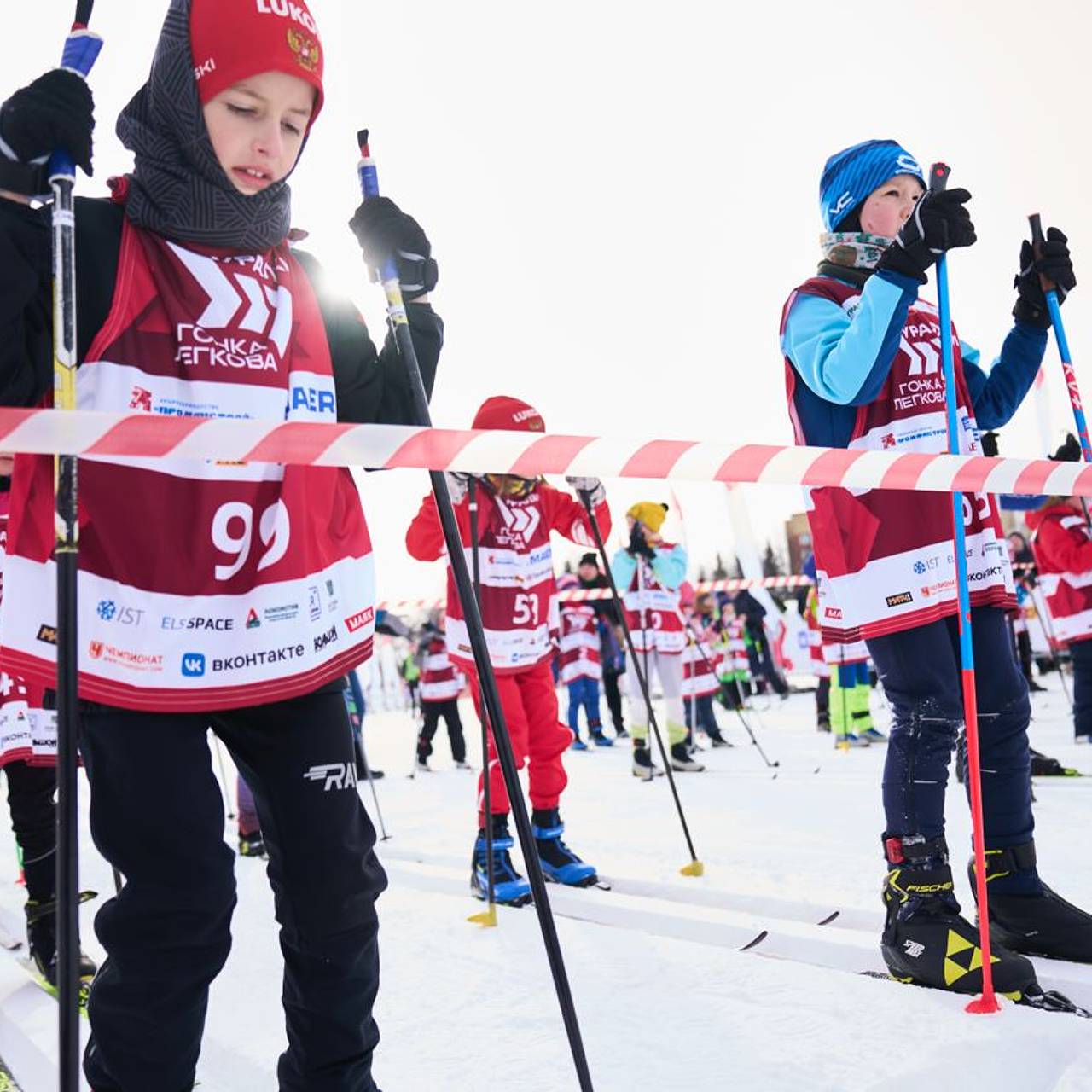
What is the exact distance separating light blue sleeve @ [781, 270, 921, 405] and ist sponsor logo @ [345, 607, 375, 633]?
1.42 metres

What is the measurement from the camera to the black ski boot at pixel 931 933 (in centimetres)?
240

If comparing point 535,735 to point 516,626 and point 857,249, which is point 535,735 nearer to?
point 516,626

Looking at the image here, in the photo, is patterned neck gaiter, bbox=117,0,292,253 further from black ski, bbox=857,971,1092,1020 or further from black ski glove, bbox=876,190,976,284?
black ski, bbox=857,971,1092,1020

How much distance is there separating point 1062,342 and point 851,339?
978mm

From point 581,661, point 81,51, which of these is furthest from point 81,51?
point 581,661

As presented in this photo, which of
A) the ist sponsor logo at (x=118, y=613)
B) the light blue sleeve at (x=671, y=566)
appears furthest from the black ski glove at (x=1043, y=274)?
the light blue sleeve at (x=671, y=566)

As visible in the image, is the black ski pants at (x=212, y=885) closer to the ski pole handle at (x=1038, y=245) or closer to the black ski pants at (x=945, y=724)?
the black ski pants at (x=945, y=724)

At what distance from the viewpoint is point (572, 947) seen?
3.24m

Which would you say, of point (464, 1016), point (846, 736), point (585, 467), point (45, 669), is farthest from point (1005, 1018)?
point (846, 736)

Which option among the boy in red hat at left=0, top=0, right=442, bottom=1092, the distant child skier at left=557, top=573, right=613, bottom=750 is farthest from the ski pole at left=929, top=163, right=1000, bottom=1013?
the distant child skier at left=557, top=573, right=613, bottom=750

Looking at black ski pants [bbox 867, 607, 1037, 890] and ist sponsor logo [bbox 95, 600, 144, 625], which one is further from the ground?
ist sponsor logo [bbox 95, 600, 144, 625]

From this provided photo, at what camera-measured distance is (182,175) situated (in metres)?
1.76

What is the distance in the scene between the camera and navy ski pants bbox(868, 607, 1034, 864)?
2686mm

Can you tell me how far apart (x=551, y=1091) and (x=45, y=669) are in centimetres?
131
